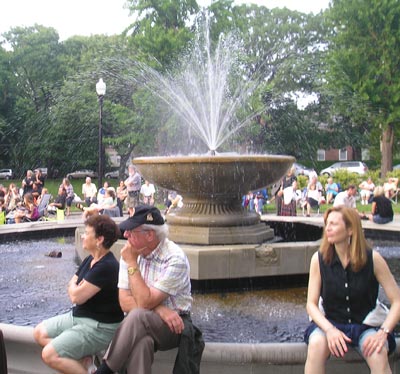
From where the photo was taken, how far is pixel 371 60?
3469cm

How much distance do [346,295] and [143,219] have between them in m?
1.47

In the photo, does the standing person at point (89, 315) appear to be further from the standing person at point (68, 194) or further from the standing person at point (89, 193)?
the standing person at point (89, 193)

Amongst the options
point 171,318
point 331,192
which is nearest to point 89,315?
point 171,318

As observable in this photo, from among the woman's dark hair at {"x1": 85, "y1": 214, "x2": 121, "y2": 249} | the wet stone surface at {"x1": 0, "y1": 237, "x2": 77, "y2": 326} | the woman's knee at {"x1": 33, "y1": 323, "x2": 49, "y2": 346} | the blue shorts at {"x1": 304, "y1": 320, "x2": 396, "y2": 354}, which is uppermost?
the woman's dark hair at {"x1": 85, "y1": 214, "x2": 121, "y2": 249}

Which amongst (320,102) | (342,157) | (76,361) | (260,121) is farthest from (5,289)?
(342,157)

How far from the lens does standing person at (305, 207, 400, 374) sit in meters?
3.69

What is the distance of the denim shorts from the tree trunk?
108 feet

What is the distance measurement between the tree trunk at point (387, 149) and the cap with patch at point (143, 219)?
32693 mm

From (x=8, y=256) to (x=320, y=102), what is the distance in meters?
36.6

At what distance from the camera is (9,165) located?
5456cm

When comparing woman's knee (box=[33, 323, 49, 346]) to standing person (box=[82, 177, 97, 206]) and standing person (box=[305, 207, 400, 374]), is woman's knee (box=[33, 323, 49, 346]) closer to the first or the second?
standing person (box=[305, 207, 400, 374])

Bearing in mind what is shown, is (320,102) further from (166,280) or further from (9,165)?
(166,280)

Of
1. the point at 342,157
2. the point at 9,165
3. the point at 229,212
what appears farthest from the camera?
the point at 342,157

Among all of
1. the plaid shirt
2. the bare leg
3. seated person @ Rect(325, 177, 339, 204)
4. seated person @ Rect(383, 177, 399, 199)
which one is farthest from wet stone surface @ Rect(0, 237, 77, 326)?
seated person @ Rect(383, 177, 399, 199)
